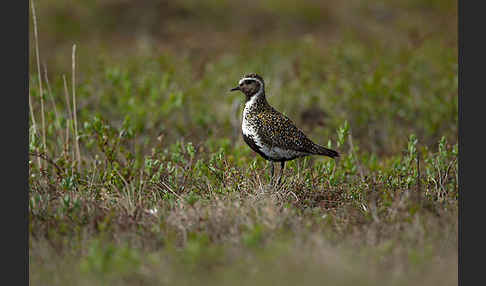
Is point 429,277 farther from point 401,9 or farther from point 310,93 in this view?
point 401,9

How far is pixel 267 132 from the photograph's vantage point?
6.78 m

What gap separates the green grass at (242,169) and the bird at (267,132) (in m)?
0.32

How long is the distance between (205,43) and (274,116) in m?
10.7

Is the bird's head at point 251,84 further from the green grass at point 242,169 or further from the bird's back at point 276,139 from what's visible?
the green grass at point 242,169

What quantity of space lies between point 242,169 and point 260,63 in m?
7.12

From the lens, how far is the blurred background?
442 inches

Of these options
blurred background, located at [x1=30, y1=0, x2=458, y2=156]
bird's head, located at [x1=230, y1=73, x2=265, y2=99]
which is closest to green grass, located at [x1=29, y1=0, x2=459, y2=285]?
blurred background, located at [x1=30, y1=0, x2=458, y2=156]

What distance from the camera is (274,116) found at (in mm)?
6984

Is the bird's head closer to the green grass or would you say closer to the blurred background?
the green grass

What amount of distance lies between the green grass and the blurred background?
0.17 ft

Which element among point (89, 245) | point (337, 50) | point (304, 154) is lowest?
point (89, 245)

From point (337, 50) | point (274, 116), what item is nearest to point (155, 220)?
point (274, 116)

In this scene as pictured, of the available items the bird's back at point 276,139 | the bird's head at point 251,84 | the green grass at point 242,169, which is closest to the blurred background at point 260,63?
the green grass at point 242,169

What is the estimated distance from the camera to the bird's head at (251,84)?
7039 millimetres
